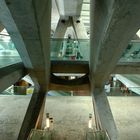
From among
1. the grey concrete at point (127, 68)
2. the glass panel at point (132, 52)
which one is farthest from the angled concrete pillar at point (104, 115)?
the glass panel at point (132, 52)

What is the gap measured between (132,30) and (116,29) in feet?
1.10

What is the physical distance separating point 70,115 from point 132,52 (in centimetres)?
481

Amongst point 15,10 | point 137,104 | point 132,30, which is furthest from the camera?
point 137,104

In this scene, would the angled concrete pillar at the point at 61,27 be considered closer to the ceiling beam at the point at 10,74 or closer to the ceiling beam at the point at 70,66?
the ceiling beam at the point at 70,66

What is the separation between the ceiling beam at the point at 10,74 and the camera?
17.2 feet

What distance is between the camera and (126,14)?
10.7ft

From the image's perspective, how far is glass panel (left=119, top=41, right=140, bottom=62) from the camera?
289 inches

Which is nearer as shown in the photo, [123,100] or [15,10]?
[15,10]

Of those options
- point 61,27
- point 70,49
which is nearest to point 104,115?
point 70,49

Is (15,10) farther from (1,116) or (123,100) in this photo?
(123,100)

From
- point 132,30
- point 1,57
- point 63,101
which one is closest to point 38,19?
point 132,30

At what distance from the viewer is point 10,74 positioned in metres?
5.81

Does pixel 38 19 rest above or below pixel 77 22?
below

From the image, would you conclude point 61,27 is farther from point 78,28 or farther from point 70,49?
point 70,49
